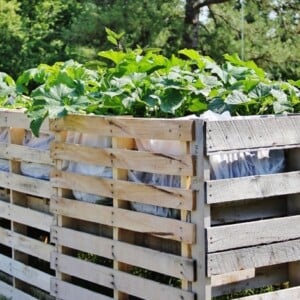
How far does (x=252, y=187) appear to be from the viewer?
3.63 meters

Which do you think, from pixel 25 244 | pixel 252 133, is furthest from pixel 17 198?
pixel 252 133

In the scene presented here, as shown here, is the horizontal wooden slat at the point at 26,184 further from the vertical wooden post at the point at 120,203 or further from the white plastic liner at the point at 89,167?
the vertical wooden post at the point at 120,203

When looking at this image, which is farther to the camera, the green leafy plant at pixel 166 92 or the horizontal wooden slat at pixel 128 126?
the green leafy plant at pixel 166 92

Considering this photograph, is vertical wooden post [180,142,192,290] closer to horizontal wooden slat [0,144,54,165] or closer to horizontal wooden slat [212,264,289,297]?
horizontal wooden slat [212,264,289,297]

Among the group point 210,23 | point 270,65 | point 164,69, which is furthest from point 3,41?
point 164,69

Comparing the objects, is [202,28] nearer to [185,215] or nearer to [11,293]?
[11,293]

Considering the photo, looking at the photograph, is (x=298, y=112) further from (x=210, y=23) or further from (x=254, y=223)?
(x=210, y=23)

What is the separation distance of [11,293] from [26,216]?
2.11ft

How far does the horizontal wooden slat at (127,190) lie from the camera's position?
11.7 ft

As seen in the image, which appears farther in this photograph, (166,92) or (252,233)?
(166,92)

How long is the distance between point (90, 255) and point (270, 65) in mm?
13305

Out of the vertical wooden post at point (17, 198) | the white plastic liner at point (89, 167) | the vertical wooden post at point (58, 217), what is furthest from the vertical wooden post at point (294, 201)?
the vertical wooden post at point (17, 198)

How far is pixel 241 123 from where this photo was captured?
11.8 ft

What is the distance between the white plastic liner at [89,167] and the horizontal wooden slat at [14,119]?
0.33 m
